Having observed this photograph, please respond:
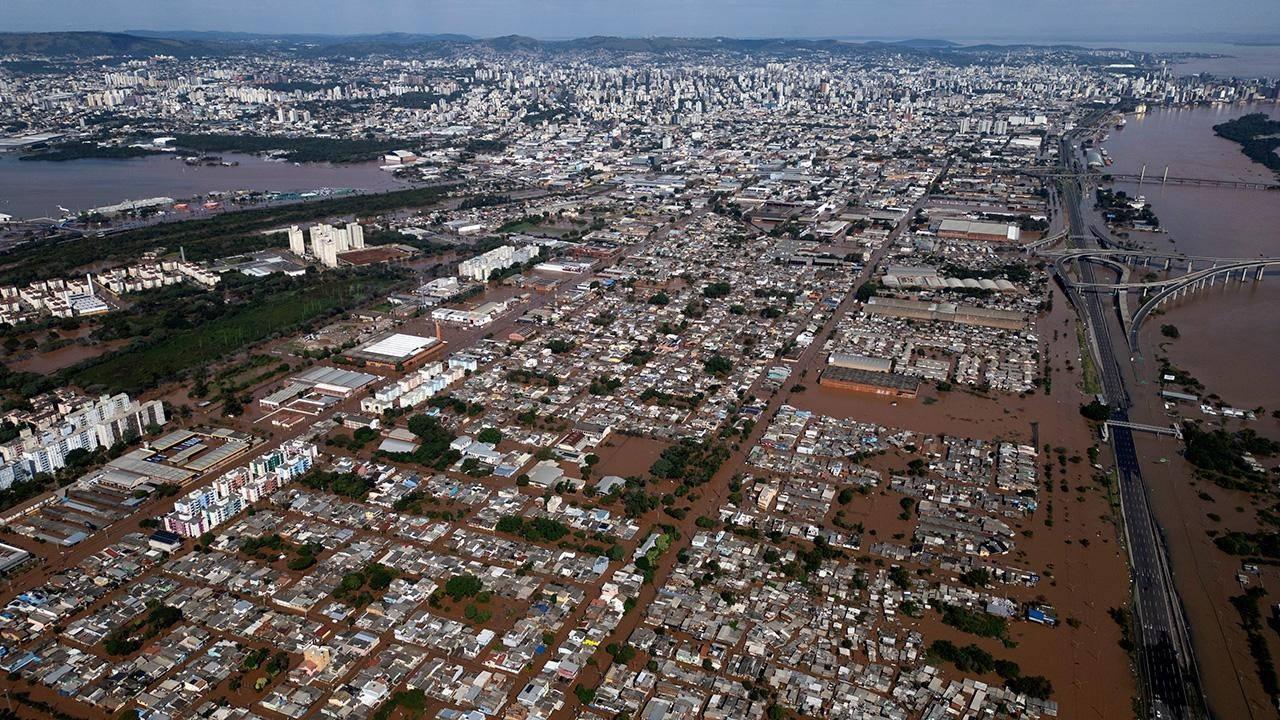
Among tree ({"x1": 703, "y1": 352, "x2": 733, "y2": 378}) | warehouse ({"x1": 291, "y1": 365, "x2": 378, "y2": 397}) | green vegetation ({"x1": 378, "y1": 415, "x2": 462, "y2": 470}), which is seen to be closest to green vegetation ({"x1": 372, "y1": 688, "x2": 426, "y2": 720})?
green vegetation ({"x1": 378, "y1": 415, "x2": 462, "y2": 470})

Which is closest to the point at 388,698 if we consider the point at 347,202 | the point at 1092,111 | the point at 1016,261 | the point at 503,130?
the point at 1016,261

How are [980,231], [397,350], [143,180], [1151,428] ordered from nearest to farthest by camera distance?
1. [1151,428]
2. [397,350]
3. [980,231]
4. [143,180]

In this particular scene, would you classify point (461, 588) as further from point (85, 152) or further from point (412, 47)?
point (412, 47)

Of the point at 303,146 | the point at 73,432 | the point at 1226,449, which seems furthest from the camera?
the point at 303,146

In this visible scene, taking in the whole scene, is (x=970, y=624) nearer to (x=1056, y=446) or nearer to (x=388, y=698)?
(x=1056, y=446)

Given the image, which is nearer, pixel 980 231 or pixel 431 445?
pixel 431 445

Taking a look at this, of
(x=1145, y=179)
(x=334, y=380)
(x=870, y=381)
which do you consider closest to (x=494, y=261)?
(x=334, y=380)

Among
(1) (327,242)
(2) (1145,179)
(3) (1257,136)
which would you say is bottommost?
(1) (327,242)

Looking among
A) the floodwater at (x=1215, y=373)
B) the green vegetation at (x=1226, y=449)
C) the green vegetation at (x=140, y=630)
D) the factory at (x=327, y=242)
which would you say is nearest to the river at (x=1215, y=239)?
the floodwater at (x=1215, y=373)
